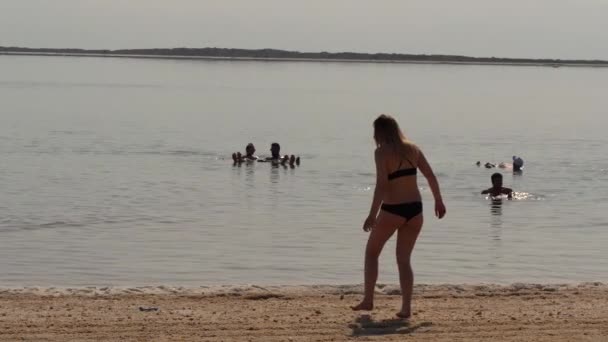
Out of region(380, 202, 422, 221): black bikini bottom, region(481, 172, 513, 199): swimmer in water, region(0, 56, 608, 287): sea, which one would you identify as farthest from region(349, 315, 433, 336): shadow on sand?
region(481, 172, 513, 199): swimmer in water

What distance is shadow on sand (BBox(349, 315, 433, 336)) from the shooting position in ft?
30.8

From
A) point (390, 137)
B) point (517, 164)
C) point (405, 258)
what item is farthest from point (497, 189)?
point (390, 137)

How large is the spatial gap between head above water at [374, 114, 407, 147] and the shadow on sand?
1.38m

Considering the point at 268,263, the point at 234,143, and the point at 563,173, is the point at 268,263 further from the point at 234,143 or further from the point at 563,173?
the point at 234,143

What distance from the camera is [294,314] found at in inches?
396

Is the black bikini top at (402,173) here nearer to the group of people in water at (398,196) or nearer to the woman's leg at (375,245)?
the group of people in water at (398,196)

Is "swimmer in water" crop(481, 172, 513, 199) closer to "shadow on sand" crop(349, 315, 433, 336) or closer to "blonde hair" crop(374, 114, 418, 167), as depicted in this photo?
"shadow on sand" crop(349, 315, 433, 336)

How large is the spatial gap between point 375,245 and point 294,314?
853 mm

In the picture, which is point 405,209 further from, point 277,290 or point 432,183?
point 277,290

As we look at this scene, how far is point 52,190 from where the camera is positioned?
85.3ft

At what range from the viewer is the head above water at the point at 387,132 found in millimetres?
9617

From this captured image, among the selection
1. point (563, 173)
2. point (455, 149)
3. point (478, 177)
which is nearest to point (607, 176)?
point (563, 173)

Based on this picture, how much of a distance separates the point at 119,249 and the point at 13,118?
38.4 metres

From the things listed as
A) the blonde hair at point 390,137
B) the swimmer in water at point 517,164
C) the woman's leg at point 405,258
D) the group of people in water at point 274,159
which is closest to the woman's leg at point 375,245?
the woman's leg at point 405,258
